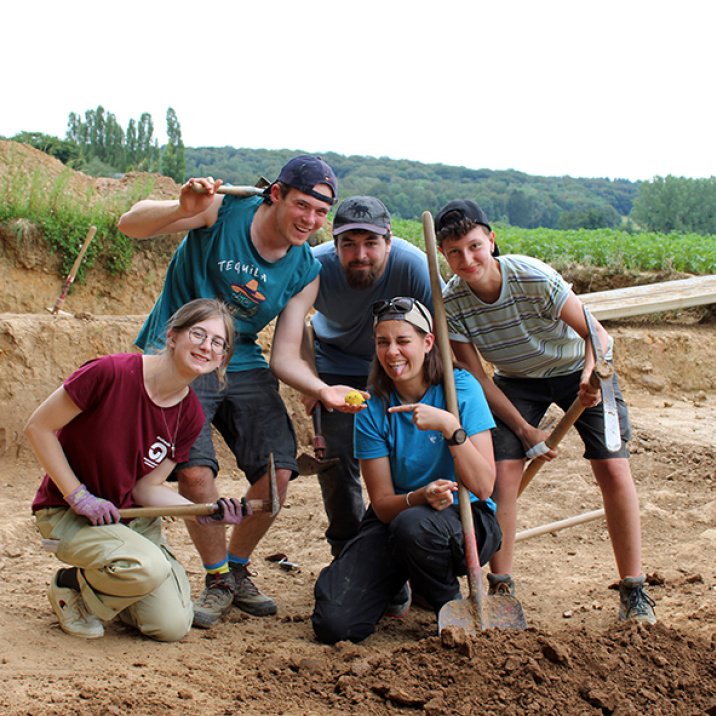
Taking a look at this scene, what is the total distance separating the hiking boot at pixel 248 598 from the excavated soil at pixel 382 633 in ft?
0.18

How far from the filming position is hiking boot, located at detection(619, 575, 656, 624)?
2.89m

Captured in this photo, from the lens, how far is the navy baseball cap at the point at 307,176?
3.07m

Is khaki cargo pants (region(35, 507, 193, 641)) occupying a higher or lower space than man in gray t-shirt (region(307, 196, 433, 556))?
lower

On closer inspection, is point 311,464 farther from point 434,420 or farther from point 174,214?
point 174,214

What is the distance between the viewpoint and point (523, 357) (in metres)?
3.14

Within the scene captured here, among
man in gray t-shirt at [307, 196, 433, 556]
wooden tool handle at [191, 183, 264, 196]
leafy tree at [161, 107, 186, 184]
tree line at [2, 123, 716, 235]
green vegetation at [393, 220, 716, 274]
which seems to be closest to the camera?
wooden tool handle at [191, 183, 264, 196]

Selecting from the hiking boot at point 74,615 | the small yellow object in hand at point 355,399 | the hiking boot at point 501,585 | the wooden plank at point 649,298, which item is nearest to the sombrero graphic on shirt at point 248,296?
the small yellow object in hand at point 355,399

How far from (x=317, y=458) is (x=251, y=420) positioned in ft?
1.71

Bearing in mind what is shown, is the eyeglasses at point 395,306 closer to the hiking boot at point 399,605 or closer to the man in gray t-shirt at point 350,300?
the man in gray t-shirt at point 350,300

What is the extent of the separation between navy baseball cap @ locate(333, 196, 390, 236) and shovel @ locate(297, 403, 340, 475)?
953 millimetres

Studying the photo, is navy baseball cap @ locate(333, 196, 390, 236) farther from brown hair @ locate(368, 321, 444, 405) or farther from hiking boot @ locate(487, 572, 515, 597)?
hiking boot @ locate(487, 572, 515, 597)

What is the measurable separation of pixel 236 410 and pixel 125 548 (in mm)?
836

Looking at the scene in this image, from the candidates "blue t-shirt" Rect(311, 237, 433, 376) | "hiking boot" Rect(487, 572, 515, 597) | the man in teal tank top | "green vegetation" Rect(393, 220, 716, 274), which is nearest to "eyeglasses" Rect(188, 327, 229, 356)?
the man in teal tank top

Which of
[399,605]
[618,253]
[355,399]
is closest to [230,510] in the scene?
[355,399]
